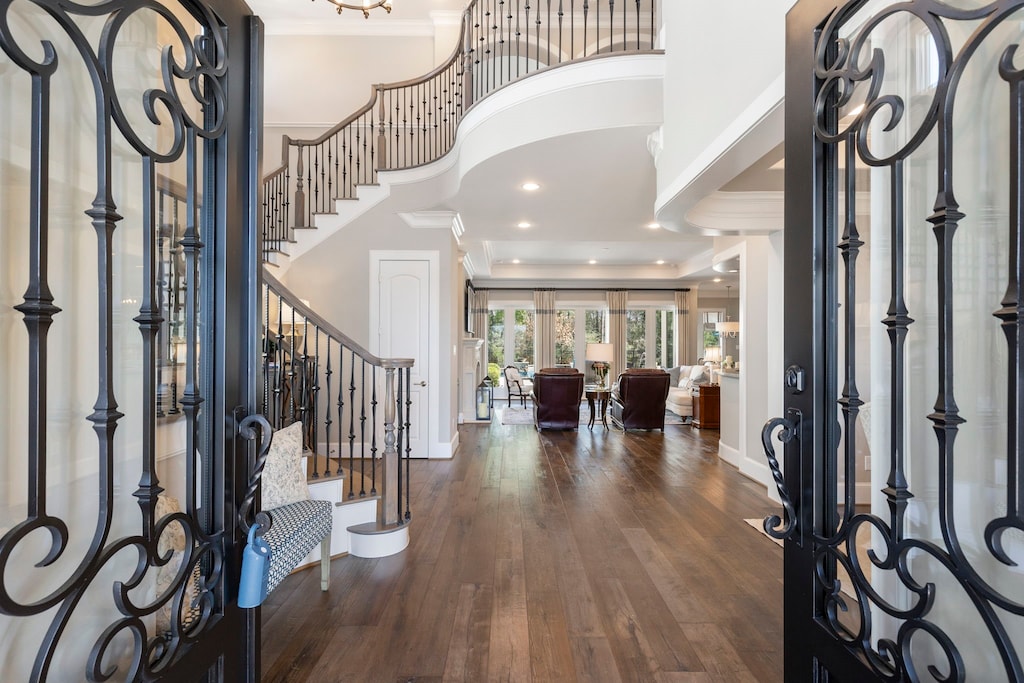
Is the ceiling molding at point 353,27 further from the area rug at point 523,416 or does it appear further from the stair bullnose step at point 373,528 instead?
the stair bullnose step at point 373,528

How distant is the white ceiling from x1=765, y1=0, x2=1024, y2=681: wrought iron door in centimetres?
254

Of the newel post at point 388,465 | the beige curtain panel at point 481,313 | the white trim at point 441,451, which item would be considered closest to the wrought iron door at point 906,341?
the newel post at point 388,465

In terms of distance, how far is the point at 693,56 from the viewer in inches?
91.4

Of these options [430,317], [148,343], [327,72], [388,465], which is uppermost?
[327,72]

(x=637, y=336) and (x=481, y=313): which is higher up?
(x=481, y=313)

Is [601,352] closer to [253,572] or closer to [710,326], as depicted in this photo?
[710,326]

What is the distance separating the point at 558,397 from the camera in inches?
279

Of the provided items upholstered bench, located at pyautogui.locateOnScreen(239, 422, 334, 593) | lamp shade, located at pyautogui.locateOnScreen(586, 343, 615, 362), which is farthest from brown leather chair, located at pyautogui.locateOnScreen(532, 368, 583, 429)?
upholstered bench, located at pyautogui.locateOnScreen(239, 422, 334, 593)

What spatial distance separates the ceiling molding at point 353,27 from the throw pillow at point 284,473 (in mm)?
6594

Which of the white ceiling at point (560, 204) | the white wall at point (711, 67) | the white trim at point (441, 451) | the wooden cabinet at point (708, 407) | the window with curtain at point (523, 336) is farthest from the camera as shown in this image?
the window with curtain at point (523, 336)

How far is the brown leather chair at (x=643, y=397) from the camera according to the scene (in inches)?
275

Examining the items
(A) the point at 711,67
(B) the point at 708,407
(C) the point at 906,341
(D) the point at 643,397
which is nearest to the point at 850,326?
(C) the point at 906,341

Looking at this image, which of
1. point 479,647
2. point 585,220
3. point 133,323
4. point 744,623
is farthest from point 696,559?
point 585,220

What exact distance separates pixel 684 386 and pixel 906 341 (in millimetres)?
8967
